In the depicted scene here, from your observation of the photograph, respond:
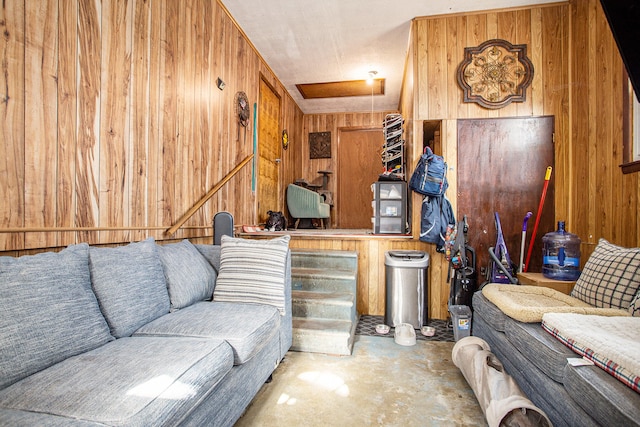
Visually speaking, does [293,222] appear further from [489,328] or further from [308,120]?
[489,328]

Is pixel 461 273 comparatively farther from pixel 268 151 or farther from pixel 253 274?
pixel 268 151

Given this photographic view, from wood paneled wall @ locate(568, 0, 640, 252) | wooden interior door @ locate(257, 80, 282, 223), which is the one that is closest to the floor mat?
wood paneled wall @ locate(568, 0, 640, 252)

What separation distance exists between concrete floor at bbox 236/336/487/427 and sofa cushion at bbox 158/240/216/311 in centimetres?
73

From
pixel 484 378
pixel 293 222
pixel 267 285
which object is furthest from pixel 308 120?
pixel 484 378

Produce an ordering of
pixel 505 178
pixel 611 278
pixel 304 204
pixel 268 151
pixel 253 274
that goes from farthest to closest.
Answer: pixel 304 204 < pixel 268 151 < pixel 505 178 < pixel 253 274 < pixel 611 278

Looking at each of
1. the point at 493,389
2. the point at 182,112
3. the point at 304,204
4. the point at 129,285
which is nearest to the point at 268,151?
the point at 304,204

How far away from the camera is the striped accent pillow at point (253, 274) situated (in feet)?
6.61

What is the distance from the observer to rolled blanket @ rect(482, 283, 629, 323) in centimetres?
165

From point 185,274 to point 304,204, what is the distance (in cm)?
375

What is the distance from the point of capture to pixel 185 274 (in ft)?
6.43

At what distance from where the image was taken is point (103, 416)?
0.84m

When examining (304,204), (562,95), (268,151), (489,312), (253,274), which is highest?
(562,95)

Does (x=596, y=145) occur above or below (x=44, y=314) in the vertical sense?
above

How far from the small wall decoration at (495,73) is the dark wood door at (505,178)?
0.82 feet
